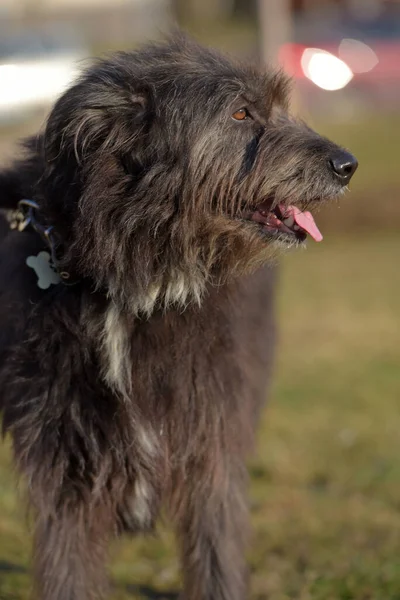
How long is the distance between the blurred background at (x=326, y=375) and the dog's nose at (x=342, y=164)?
54cm

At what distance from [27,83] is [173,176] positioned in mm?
16969

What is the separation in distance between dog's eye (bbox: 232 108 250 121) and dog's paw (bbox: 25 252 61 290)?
884 millimetres

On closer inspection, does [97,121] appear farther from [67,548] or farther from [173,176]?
[67,548]

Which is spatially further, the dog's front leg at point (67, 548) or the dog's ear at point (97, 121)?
the dog's front leg at point (67, 548)

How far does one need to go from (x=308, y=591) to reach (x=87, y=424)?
1.52 m

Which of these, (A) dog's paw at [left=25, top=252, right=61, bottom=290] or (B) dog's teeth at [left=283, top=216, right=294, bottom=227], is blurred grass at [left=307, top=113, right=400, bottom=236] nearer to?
(B) dog's teeth at [left=283, top=216, right=294, bottom=227]

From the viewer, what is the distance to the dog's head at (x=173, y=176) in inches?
144

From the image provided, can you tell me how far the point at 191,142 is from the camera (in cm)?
372

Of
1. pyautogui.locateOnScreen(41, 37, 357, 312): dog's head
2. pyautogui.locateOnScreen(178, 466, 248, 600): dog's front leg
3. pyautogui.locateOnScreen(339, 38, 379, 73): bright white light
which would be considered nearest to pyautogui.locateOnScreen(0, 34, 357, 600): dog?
pyautogui.locateOnScreen(41, 37, 357, 312): dog's head

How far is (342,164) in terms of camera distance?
12.4 ft

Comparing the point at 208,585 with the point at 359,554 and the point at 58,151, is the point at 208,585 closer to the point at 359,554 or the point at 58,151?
the point at 359,554

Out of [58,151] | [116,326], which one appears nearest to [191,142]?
[58,151]

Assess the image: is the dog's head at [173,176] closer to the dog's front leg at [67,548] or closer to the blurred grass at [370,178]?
the dog's front leg at [67,548]

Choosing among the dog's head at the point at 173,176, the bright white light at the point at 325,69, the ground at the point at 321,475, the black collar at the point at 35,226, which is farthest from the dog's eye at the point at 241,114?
the bright white light at the point at 325,69
